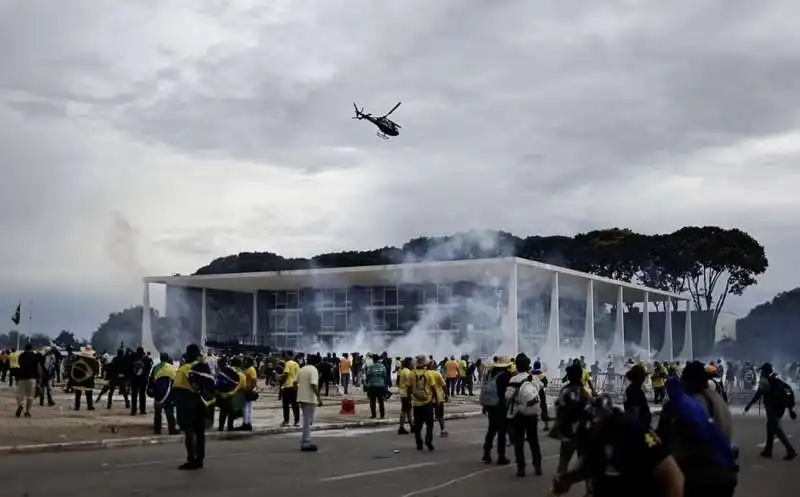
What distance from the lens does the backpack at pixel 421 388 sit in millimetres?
16953

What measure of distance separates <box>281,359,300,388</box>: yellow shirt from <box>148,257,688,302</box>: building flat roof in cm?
3295

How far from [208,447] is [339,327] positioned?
49536 millimetres

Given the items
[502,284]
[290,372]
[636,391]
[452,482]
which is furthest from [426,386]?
[502,284]

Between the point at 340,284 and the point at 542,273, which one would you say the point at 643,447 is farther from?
the point at 340,284

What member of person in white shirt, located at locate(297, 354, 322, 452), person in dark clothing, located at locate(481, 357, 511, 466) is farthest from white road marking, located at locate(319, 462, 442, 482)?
person in white shirt, located at locate(297, 354, 322, 452)

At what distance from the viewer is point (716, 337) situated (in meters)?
84.3

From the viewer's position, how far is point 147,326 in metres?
66.3

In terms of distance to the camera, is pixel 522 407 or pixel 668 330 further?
pixel 668 330

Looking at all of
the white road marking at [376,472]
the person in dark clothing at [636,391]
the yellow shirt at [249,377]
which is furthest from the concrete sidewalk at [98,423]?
the person in dark clothing at [636,391]

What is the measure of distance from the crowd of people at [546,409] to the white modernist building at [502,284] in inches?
931

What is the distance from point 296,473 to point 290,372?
25.8 feet

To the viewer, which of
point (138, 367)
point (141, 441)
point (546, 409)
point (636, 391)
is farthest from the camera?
point (138, 367)

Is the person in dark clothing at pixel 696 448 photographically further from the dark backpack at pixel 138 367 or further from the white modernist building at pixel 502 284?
the white modernist building at pixel 502 284

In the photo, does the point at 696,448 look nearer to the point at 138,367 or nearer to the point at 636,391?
the point at 636,391
